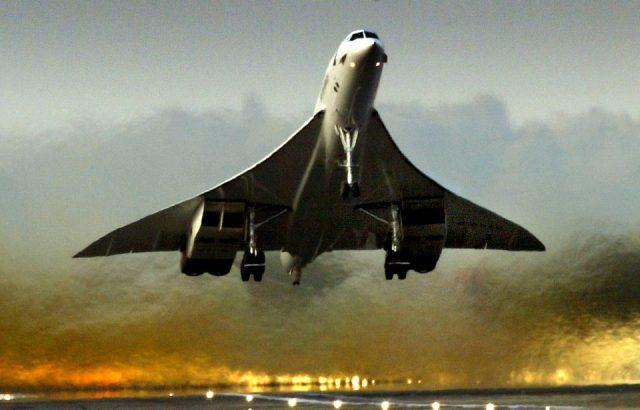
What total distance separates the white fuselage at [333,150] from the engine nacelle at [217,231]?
158 cm

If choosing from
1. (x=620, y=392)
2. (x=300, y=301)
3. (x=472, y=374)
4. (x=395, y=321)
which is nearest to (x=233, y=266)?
(x=300, y=301)

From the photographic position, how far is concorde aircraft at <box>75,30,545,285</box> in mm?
24844

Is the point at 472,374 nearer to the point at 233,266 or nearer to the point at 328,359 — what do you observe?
the point at 328,359

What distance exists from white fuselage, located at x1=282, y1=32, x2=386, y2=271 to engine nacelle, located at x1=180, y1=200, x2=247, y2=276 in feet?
5.19

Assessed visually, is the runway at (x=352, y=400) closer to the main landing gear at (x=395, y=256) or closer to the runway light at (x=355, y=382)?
the runway light at (x=355, y=382)

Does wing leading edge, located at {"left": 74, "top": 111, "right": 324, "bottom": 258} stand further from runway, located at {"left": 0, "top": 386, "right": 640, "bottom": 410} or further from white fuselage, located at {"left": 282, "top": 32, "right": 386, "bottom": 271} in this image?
runway, located at {"left": 0, "top": 386, "right": 640, "bottom": 410}

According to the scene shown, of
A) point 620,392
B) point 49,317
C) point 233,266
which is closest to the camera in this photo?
point 620,392

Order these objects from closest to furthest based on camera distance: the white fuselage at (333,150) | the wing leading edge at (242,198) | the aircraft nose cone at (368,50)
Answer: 1. the aircraft nose cone at (368,50)
2. the white fuselage at (333,150)
3. the wing leading edge at (242,198)

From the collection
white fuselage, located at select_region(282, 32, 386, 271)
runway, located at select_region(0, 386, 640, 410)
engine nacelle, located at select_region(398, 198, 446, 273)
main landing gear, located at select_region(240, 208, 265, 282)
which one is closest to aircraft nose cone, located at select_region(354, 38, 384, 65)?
white fuselage, located at select_region(282, 32, 386, 271)

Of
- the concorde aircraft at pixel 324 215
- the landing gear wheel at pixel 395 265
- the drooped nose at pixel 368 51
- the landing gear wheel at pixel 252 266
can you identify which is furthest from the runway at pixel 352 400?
the drooped nose at pixel 368 51

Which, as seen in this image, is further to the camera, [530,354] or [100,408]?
[530,354]

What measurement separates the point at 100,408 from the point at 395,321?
339 inches

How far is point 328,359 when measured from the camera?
88.9ft

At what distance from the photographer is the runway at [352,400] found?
21609 mm
